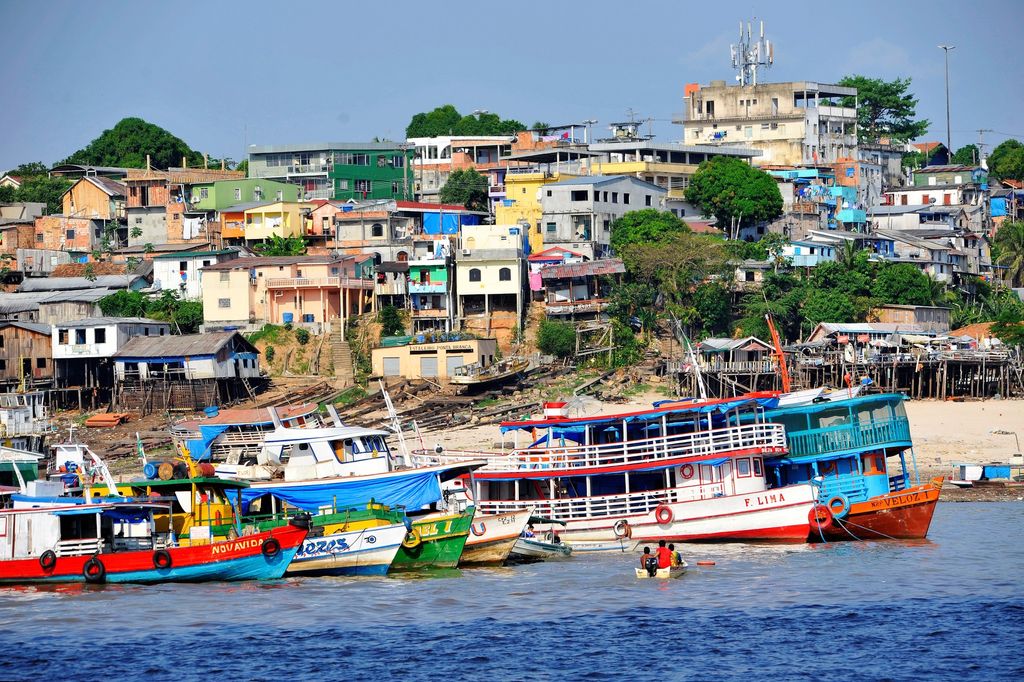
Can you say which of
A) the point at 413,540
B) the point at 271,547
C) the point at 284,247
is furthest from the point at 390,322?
the point at 271,547

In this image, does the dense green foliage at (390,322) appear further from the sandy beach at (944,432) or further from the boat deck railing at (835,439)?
the boat deck railing at (835,439)

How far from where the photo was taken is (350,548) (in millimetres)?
38781

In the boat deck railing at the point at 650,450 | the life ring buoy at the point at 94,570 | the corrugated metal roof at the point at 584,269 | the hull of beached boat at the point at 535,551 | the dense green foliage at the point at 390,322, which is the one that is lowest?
the hull of beached boat at the point at 535,551

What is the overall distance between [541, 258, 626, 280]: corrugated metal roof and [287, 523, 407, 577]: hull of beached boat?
41.6m

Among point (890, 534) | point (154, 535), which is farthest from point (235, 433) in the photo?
point (890, 534)

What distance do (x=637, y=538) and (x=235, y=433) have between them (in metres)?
15.4

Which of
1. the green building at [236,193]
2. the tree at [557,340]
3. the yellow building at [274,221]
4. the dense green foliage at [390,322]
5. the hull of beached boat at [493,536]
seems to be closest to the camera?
the hull of beached boat at [493,536]

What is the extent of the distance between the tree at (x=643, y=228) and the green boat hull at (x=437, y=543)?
4353cm

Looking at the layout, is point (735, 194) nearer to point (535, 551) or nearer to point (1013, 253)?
point (1013, 253)

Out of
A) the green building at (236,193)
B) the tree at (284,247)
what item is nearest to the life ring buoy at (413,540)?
the tree at (284,247)

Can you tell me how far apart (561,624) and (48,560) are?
43.1 ft

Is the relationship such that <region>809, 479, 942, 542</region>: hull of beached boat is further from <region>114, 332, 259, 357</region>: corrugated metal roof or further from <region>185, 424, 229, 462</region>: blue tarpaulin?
<region>114, 332, 259, 357</region>: corrugated metal roof

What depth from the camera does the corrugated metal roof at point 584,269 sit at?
79.0 m

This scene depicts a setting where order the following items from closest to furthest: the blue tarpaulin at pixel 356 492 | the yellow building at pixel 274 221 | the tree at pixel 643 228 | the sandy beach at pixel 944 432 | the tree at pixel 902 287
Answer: the blue tarpaulin at pixel 356 492, the sandy beach at pixel 944 432, the tree at pixel 902 287, the tree at pixel 643 228, the yellow building at pixel 274 221
